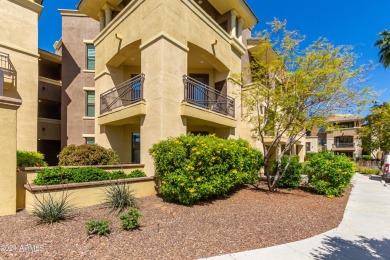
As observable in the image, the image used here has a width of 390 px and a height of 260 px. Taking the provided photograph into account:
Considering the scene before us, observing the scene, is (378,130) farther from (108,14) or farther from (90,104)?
(90,104)

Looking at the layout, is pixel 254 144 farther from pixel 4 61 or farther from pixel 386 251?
pixel 4 61

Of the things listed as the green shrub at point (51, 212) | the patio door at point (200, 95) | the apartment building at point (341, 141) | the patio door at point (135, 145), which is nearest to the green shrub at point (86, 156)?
the patio door at point (135, 145)

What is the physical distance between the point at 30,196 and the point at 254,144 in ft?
48.5

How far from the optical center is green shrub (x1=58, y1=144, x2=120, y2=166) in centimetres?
988

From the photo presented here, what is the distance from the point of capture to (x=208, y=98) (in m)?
12.5

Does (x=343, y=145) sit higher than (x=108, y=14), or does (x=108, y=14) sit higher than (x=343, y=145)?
(x=108, y=14)

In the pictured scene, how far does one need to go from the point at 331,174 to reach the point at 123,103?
37.8 ft

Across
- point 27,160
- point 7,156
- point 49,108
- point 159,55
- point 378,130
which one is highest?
point 159,55

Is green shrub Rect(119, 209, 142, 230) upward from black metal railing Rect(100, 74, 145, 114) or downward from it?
downward

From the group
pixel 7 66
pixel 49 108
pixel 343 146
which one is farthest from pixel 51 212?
pixel 343 146

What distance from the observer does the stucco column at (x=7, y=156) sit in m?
5.95

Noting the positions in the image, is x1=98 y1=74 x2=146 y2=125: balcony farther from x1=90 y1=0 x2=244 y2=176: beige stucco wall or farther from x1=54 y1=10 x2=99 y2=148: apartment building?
x1=54 y1=10 x2=99 y2=148: apartment building

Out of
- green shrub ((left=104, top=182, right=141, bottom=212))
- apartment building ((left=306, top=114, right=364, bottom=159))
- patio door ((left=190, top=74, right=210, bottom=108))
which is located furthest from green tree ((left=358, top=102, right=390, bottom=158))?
green shrub ((left=104, top=182, right=141, bottom=212))

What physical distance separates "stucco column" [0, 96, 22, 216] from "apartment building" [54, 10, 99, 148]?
37.4ft
